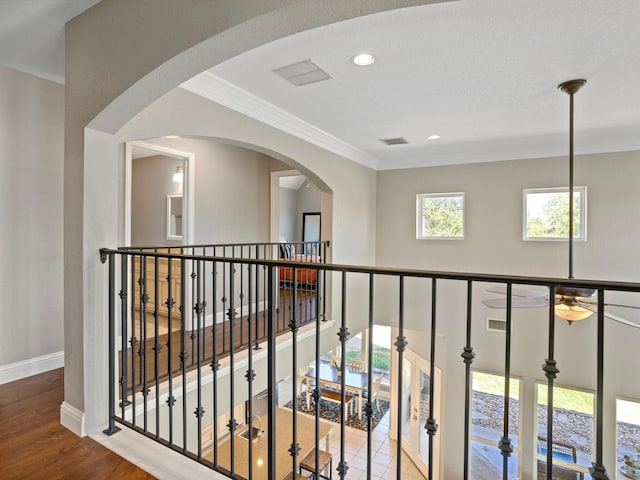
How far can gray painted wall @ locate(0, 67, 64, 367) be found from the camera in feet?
9.02

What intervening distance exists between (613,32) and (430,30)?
3.66ft

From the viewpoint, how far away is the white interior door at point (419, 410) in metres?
5.86

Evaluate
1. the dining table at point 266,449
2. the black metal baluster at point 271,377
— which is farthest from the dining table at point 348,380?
the black metal baluster at point 271,377

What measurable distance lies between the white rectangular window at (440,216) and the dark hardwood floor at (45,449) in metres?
4.92

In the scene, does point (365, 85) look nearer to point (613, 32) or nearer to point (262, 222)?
point (613, 32)

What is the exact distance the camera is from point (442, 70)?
2.64 meters

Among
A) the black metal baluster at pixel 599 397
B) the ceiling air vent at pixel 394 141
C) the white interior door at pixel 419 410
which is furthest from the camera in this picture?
the white interior door at pixel 419 410

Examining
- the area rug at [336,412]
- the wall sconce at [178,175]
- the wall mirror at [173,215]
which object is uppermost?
the wall sconce at [178,175]

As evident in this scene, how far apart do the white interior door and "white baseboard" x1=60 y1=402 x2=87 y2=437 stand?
475 centimetres

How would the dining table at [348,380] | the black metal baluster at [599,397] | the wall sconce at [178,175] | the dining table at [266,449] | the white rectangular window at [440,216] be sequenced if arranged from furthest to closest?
the dining table at [348,380], the white rectangular window at [440,216], the wall sconce at [178,175], the dining table at [266,449], the black metal baluster at [599,397]

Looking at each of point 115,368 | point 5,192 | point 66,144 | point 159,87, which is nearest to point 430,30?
point 159,87

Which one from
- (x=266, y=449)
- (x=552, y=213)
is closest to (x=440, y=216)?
(x=552, y=213)

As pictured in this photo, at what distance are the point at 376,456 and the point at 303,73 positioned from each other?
6.15m

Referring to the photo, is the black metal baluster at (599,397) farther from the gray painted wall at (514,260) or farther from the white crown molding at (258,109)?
the gray painted wall at (514,260)
